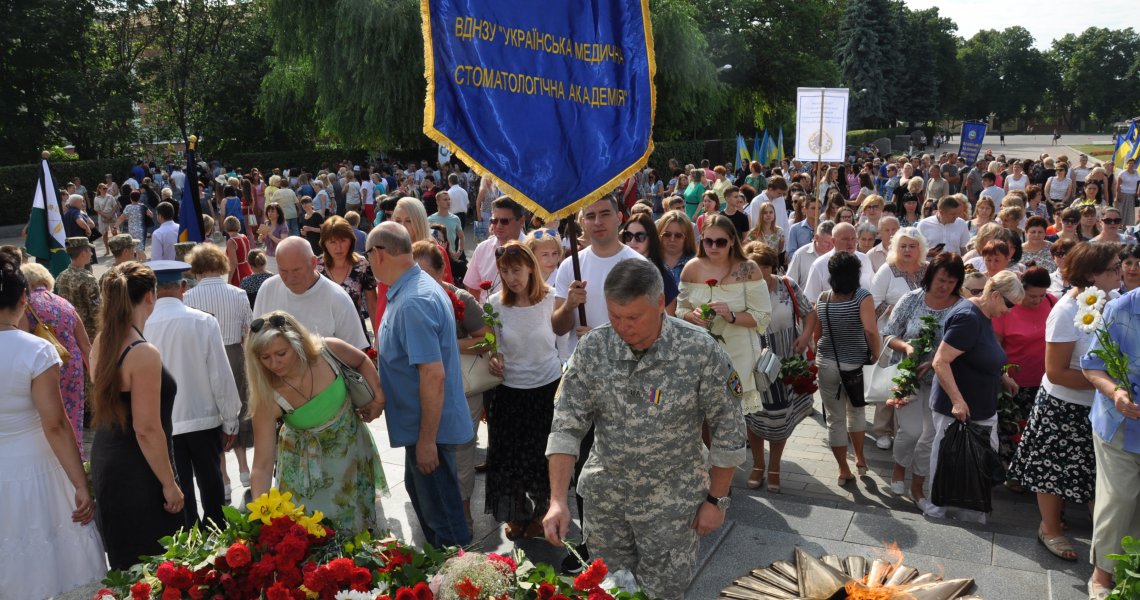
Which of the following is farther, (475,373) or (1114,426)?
(475,373)

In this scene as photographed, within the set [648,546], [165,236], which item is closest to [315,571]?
[648,546]

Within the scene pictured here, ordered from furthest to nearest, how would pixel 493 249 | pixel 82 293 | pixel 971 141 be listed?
pixel 971 141
pixel 82 293
pixel 493 249

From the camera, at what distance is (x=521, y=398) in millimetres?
5629

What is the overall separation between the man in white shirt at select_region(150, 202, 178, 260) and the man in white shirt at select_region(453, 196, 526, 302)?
5363mm

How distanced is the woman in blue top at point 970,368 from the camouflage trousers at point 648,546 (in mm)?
2700

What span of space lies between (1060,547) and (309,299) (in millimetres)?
4701

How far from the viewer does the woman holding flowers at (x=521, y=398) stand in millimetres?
5496

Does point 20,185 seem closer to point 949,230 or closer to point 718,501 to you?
point 949,230

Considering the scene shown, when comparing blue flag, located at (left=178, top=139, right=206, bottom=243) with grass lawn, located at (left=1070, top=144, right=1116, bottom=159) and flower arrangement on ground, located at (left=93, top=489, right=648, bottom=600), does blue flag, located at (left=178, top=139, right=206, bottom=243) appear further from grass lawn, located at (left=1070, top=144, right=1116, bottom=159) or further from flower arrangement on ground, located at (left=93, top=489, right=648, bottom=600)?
grass lawn, located at (left=1070, top=144, right=1116, bottom=159)

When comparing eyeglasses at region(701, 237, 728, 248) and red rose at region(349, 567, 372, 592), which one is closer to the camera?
red rose at region(349, 567, 372, 592)

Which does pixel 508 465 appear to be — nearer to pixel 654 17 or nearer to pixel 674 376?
pixel 674 376

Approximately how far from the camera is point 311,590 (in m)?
2.98

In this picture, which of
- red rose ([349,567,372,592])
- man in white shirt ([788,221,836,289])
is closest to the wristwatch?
red rose ([349,567,372,592])

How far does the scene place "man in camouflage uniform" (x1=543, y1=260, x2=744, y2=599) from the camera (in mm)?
3438
